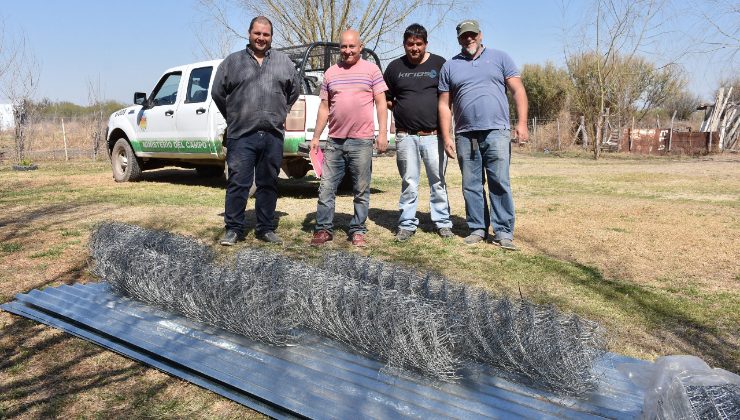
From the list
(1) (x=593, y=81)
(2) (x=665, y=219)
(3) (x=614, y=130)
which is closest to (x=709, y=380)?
(2) (x=665, y=219)

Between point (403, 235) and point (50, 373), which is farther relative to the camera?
point (403, 235)

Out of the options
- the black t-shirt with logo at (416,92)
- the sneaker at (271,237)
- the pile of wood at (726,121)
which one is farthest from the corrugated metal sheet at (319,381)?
the pile of wood at (726,121)

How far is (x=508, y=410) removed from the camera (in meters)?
2.19

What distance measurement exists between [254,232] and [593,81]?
2522 centimetres

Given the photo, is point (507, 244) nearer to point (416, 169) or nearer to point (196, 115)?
point (416, 169)

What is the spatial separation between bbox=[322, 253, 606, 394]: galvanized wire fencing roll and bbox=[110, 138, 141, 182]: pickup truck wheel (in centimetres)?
852

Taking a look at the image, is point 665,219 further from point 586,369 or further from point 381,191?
point 586,369

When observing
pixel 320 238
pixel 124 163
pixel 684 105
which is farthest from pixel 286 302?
pixel 684 105

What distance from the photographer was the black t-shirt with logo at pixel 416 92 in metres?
5.45

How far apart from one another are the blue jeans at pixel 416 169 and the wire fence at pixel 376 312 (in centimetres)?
209

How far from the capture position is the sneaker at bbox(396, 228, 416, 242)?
5473 millimetres

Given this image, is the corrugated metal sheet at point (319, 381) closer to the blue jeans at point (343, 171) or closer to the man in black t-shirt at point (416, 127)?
the blue jeans at point (343, 171)

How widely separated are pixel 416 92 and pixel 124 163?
683 centimetres

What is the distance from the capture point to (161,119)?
943cm
